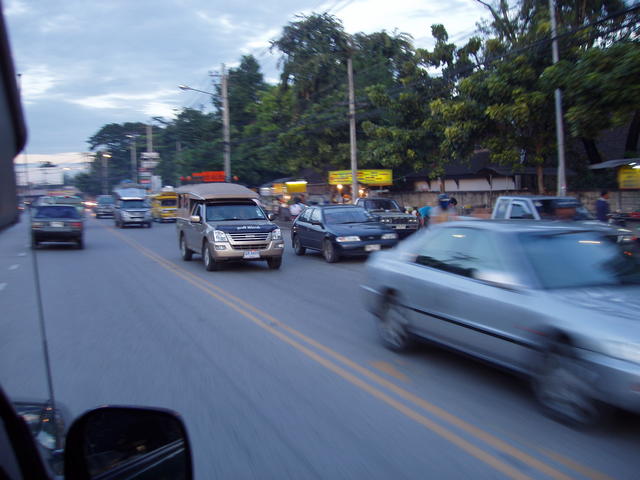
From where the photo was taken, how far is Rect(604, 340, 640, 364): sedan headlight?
406 centimetres

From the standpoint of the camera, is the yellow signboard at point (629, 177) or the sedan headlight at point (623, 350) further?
the yellow signboard at point (629, 177)

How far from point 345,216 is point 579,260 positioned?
12447mm

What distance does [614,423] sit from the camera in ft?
15.2

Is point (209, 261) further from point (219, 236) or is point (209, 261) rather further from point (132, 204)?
point (132, 204)

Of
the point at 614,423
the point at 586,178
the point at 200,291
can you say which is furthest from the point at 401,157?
the point at 614,423

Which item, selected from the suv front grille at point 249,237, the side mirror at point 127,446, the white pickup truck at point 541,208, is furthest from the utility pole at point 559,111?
the side mirror at point 127,446

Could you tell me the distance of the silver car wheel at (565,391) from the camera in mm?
4441

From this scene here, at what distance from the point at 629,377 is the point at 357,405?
7.13 ft

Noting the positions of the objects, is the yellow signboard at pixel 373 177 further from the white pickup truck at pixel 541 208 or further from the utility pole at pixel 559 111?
the white pickup truck at pixel 541 208

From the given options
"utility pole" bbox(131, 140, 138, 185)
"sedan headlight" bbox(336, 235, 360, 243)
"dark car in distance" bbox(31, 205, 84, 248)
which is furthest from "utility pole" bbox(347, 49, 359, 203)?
"utility pole" bbox(131, 140, 138, 185)

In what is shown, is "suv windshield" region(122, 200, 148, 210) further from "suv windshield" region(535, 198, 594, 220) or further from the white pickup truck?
"suv windshield" region(535, 198, 594, 220)

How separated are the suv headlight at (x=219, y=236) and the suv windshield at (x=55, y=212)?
10.3 metres

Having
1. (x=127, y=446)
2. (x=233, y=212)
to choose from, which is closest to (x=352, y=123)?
(x=233, y=212)

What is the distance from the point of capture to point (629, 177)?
20641mm
